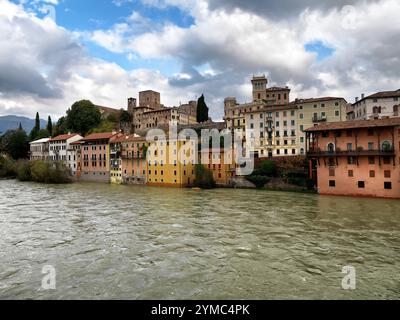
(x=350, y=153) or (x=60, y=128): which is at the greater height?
(x=60, y=128)

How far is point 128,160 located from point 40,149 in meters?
37.1

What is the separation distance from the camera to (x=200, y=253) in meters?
13.1

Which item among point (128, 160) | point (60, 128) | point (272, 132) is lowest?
point (128, 160)

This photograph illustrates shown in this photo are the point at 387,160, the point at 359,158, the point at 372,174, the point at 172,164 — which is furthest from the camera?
the point at 172,164

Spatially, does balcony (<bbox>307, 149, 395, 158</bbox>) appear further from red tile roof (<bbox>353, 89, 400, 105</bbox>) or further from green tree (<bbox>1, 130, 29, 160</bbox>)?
green tree (<bbox>1, 130, 29, 160</bbox>)

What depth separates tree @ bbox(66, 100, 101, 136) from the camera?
7700 centimetres

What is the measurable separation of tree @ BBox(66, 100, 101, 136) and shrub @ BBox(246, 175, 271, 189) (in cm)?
5344

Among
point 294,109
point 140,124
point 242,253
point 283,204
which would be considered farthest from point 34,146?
point 242,253

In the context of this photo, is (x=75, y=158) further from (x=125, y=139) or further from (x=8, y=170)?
(x=8, y=170)

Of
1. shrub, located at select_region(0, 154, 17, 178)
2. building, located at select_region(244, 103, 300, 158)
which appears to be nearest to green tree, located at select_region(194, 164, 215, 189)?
building, located at select_region(244, 103, 300, 158)

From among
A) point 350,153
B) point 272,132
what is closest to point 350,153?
point 350,153
